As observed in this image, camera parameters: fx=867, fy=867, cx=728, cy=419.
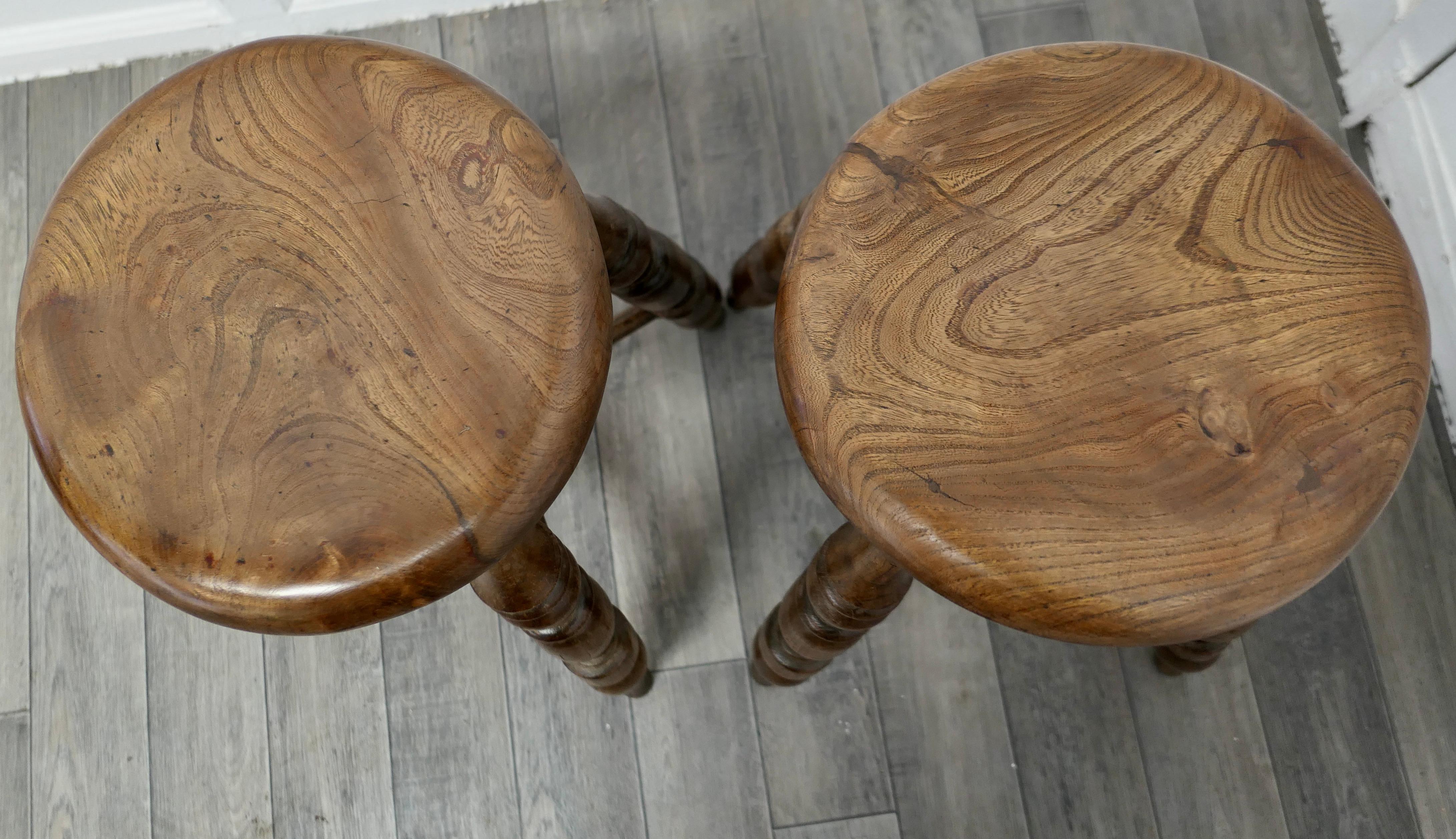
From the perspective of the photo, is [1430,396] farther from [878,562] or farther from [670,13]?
[670,13]

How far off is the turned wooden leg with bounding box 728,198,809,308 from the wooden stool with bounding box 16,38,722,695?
22cm

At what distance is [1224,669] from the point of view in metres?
0.82

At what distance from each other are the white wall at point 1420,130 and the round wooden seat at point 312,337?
84 cm

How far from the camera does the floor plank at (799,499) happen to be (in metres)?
0.80

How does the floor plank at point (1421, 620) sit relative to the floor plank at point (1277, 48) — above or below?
below

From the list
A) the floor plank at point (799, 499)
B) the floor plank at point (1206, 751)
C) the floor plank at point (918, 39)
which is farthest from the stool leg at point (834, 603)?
the floor plank at point (918, 39)

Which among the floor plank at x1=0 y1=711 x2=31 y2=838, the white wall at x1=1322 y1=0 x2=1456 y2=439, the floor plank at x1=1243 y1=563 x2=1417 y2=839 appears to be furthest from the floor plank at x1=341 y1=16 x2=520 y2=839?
the white wall at x1=1322 y1=0 x2=1456 y2=439

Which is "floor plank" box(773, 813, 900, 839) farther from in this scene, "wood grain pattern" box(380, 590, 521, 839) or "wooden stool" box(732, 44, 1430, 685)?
"wooden stool" box(732, 44, 1430, 685)

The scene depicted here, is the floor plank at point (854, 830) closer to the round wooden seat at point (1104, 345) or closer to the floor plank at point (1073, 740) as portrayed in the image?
the floor plank at point (1073, 740)

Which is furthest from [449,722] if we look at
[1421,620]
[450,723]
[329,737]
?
[1421,620]

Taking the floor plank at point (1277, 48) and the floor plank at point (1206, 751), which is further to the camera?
the floor plank at point (1277, 48)

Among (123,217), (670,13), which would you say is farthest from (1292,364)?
(670,13)

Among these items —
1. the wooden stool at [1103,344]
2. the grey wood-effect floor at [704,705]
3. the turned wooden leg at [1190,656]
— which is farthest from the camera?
the grey wood-effect floor at [704,705]

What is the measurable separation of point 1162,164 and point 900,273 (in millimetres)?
153
